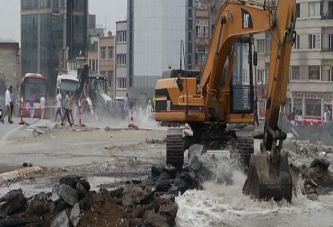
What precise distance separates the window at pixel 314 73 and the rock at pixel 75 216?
56009mm

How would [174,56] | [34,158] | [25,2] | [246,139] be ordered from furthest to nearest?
[25,2] < [174,56] < [34,158] < [246,139]

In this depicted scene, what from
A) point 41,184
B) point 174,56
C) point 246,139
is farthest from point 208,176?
point 174,56

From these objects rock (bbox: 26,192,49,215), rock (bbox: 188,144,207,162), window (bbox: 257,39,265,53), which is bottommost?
rock (bbox: 26,192,49,215)

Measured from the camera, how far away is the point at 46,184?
1285 centimetres

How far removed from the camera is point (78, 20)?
109438 millimetres

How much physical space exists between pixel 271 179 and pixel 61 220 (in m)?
3.55

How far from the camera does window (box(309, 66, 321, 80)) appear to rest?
6321 centimetres

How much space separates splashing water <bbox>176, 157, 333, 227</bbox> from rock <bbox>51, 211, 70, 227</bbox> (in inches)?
62.2

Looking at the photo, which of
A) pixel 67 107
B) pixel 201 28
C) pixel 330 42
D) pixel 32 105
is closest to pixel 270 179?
pixel 67 107

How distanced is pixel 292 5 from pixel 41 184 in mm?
5580

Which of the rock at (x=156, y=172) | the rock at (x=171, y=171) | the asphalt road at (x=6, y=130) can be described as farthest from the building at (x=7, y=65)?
the rock at (x=171, y=171)

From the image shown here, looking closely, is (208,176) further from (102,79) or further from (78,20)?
(78,20)

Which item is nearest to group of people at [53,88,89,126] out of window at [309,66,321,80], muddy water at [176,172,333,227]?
muddy water at [176,172,333,227]

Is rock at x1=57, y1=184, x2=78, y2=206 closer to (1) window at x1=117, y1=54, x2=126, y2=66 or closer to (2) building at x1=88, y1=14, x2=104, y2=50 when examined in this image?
(1) window at x1=117, y1=54, x2=126, y2=66
